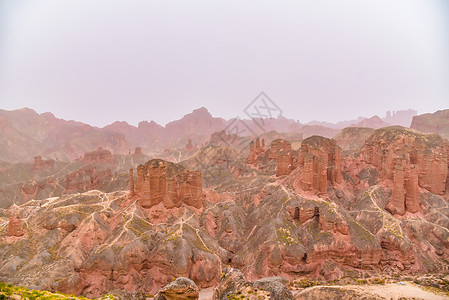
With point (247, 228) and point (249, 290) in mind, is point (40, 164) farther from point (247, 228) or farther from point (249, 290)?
point (249, 290)

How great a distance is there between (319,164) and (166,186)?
119 feet

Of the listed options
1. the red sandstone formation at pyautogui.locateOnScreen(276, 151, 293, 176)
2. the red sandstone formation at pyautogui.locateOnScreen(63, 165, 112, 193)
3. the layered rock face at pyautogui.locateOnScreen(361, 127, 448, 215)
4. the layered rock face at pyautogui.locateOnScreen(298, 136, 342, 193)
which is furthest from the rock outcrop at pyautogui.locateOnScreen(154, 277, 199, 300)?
the red sandstone formation at pyautogui.locateOnScreen(63, 165, 112, 193)

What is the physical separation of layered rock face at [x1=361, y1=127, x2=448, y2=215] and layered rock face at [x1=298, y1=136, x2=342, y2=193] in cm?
1227

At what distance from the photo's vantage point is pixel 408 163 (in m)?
59.9

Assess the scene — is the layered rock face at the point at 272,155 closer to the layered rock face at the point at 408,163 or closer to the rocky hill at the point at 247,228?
the rocky hill at the point at 247,228

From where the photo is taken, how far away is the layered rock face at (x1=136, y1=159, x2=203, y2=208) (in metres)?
58.1

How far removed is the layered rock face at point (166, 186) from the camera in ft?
191

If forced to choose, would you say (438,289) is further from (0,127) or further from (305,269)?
(0,127)

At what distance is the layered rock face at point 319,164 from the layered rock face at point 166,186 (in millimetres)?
25994

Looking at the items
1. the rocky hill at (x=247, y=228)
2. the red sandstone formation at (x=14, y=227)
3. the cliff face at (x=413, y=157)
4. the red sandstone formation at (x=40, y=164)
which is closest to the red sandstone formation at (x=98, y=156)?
the red sandstone formation at (x=40, y=164)

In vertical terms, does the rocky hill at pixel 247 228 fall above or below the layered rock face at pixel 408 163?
below

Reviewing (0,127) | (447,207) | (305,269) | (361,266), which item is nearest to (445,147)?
(447,207)

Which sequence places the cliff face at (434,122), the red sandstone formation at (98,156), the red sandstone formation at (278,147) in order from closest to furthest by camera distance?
the red sandstone formation at (278,147) → the red sandstone formation at (98,156) → the cliff face at (434,122)

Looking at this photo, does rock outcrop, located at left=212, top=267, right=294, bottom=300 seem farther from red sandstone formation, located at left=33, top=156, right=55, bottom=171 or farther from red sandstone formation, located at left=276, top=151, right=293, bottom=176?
red sandstone formation, located at left=33, top=156, right=55, bottom=171
